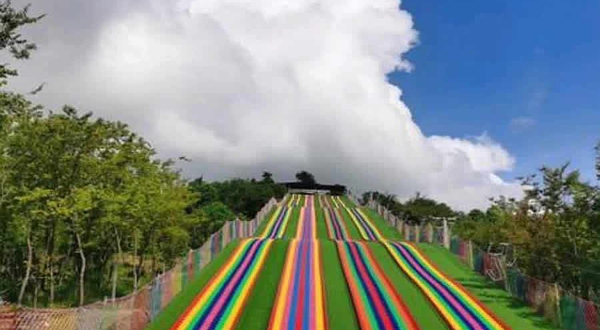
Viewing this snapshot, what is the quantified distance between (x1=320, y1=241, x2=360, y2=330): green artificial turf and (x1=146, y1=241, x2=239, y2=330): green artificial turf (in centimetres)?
423

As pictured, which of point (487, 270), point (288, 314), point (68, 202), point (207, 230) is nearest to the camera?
point (288, 314)

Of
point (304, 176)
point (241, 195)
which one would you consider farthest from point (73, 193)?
point (304, 176)

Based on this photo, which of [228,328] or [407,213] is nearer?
[228,328]

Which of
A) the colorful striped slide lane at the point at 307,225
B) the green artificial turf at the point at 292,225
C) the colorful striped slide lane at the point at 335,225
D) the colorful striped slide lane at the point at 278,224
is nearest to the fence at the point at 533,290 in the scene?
the colorful striped slide lane at the point at 335,225

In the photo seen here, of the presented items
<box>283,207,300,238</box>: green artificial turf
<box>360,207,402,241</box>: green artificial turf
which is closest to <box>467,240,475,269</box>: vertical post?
<box>360,207,402,241</box>: green artificial turf

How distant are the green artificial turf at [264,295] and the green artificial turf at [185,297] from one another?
184 cm

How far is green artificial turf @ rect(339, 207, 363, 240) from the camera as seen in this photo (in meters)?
38.0

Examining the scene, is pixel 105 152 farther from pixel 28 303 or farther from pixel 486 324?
pixel 486 324

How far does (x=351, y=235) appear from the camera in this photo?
38.4m

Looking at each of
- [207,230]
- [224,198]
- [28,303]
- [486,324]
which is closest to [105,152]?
[28,303]

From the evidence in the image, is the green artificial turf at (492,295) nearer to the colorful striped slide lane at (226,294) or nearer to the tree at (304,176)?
the colorful striped slide lane at (226,294)

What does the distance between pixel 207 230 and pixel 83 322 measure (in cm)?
6751

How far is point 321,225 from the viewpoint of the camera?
42.5 meters

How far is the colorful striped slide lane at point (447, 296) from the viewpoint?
16264 mm
